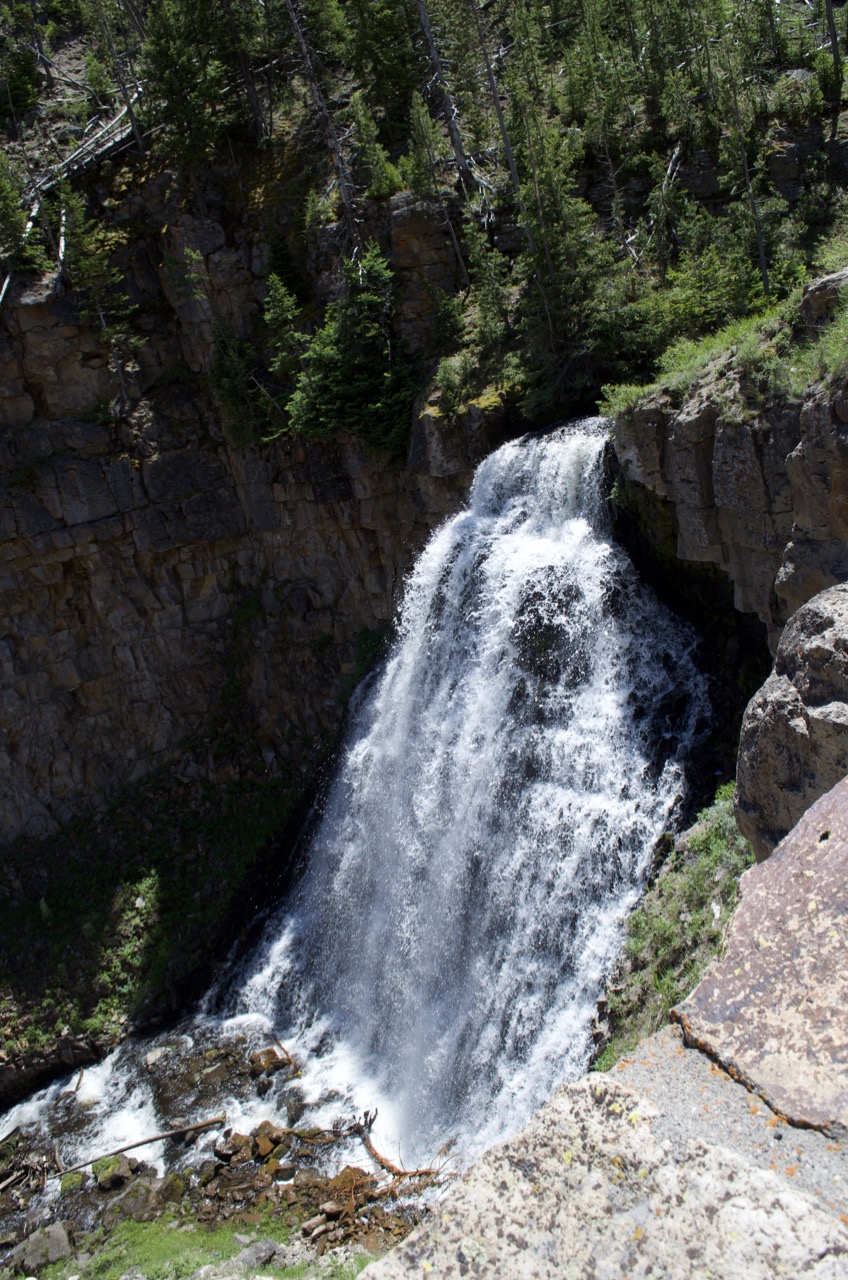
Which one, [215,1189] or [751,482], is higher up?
[751,482]

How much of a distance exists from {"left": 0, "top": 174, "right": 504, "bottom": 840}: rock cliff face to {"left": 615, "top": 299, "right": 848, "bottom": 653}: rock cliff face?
9891 millimetres

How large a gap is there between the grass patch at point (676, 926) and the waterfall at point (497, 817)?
0.72 meters

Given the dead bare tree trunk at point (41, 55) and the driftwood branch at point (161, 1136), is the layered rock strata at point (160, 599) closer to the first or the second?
the driftwood branch at point (161, 1136)

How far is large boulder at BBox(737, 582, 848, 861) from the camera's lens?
18.8 feet

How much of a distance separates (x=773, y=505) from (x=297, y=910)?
12945mm

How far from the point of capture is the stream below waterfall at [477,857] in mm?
11312

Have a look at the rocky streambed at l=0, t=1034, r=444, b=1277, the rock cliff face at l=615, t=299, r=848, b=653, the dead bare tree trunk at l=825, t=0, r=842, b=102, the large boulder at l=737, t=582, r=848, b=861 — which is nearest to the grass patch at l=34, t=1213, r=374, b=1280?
the rocky streambed at l=0, t=1034, r=444, b=1277

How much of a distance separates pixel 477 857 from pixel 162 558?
46.0 ft

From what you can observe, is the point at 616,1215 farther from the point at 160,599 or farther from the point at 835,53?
the point at 835,53

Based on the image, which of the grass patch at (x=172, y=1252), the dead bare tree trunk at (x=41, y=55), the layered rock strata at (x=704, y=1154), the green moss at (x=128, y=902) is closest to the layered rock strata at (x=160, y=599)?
the green moss at (x=128, y=902)

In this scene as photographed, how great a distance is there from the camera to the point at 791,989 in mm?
3184

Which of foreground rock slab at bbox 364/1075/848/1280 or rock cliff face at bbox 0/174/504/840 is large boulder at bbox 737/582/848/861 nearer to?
foreground rock slab at bbox 364/1075/848/1280

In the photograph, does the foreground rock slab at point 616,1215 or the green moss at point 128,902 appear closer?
the foreground rock slab at point 616,1215

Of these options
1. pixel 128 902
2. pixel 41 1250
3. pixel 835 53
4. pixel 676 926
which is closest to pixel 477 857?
pixel 676 926
